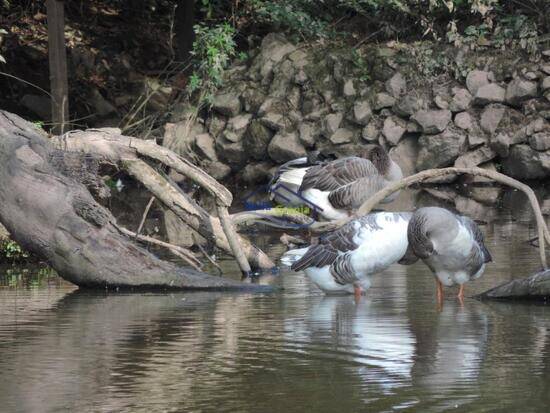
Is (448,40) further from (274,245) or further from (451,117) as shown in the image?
(274,245)

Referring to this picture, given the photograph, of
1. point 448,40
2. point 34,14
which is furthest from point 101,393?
point 34,14

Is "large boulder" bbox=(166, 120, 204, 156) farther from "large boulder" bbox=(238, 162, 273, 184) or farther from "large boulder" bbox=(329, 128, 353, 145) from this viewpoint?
"large boulder" bbox=(329, 128, 353, 145)

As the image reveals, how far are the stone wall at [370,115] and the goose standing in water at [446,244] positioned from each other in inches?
423

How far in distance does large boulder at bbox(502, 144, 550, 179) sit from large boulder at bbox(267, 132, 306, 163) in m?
3.57

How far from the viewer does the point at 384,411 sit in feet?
18.5

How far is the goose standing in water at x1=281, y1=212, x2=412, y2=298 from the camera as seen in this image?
908cm

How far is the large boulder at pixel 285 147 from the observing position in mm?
20281

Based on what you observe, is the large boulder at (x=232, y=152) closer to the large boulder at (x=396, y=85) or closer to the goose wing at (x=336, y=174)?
the large boulder at (x=396, y=85)

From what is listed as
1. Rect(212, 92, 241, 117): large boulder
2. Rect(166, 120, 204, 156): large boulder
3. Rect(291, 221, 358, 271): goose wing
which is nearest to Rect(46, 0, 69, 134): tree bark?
Rect(166, 120, 204, 156): large boulder

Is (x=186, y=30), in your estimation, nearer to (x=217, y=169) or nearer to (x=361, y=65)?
(x=217, y=169)

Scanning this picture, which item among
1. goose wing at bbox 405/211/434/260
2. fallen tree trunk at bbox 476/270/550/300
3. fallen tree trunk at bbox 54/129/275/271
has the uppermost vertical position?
fallen tree trunk at bbox 54/129/275/271

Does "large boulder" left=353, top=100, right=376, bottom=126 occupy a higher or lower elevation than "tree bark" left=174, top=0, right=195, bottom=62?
lower

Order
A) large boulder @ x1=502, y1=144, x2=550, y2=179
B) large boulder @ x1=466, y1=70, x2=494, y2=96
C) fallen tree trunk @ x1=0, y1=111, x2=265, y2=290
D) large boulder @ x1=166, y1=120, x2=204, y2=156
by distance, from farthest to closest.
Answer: large boulder @ x1=166, y1=120, x2=204, y2=156 → large boulder @ x1=466, y1=70, x2=494, y2=96 → large boulder @ x1=502, y1=144, x2=550, y2=179 → fallen tree trunk @ x1=0, y1=111, x2=265, y2=290

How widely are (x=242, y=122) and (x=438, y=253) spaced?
494 inches
